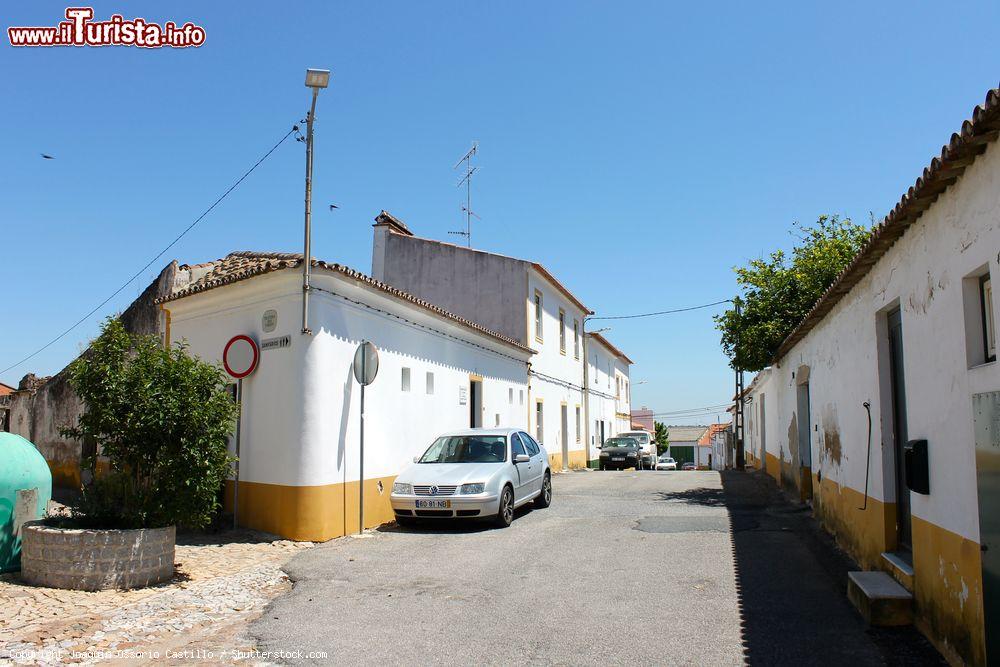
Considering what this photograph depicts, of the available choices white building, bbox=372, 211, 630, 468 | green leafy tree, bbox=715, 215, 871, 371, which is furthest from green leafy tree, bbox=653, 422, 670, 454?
green leafy tree, bbox=715, 215, 871, 371

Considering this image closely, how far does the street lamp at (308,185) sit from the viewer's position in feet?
33.0

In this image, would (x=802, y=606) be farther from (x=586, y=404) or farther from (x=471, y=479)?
(x=586, y=404)

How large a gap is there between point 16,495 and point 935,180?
902cm

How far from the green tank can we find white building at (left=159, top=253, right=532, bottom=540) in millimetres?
2114

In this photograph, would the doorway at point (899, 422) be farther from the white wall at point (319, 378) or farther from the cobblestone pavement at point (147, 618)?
the white wall at point (319, 378)

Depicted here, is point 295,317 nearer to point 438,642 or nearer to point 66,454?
point 438,642

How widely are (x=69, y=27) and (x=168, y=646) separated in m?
8.32

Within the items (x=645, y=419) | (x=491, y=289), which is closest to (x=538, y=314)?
(x=491, y=289)

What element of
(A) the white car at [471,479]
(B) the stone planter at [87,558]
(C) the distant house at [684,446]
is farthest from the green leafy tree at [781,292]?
(C) the distant house at [684,446]

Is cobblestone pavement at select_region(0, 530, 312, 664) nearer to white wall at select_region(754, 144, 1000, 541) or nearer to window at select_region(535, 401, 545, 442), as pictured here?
white wall at select_region(754, 144, 1000, 541)

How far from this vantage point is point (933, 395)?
216 inches

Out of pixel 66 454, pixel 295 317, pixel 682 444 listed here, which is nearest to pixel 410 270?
pixel 66 454

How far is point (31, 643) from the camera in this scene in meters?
5.52

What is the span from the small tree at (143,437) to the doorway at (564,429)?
783 inches
